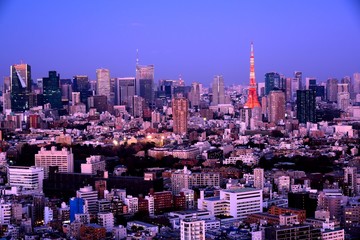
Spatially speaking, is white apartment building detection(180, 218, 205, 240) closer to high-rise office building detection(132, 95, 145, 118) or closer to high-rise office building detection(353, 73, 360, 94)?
high-rise office building detection(353, 73, 360, 94)

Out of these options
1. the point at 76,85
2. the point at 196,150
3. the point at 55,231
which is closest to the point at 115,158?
the point at 196,150

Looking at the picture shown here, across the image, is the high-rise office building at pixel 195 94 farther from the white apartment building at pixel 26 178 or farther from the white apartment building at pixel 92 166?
the white apartment building at pixel 26 178

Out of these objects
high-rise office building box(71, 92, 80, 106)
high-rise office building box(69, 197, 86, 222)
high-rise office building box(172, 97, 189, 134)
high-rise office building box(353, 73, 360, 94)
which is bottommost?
high-rise office building box(69, 197, 86, 222)

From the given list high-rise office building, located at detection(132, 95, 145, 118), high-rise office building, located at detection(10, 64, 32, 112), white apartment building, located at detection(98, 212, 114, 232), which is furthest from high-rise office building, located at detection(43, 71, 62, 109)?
white apartment building, located at detection(98, 212, 114, 232)

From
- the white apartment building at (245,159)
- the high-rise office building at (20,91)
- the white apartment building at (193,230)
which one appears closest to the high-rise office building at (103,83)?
the high-rise office building at (20,91)

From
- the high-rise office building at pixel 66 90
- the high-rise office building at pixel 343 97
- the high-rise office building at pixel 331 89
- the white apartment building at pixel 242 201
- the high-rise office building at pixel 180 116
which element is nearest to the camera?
the white apartment building at pixel 242 201

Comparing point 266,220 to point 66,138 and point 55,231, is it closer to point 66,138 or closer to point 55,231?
point 55,231
